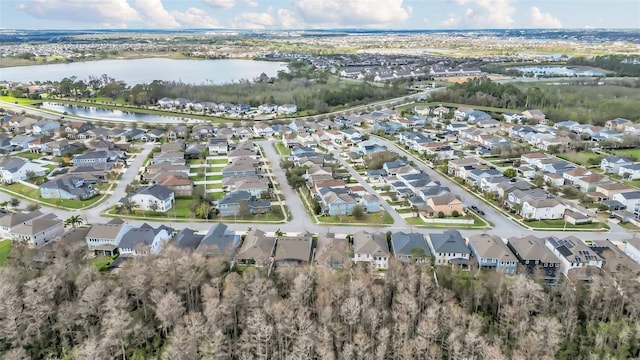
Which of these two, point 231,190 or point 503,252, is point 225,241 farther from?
point 503,252

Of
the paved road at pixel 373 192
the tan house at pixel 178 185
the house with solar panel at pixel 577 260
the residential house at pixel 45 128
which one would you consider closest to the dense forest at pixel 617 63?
the paved road at pixel 373 192

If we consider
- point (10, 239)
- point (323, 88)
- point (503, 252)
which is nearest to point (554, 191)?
point (503, 252)

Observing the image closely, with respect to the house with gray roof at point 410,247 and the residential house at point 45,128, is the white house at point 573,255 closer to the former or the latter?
the house with gray roof at point 410,247

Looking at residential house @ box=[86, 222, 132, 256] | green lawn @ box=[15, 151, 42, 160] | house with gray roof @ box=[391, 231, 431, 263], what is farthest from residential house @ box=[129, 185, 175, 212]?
green lawn @ box=[15, 151, 42, 160]

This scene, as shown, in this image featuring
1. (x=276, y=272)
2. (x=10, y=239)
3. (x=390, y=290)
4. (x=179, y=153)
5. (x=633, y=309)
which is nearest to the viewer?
(x=633, y=309)

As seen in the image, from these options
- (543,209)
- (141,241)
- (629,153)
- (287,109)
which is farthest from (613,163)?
(287,109)

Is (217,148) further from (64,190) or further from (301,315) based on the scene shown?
(301,315)
